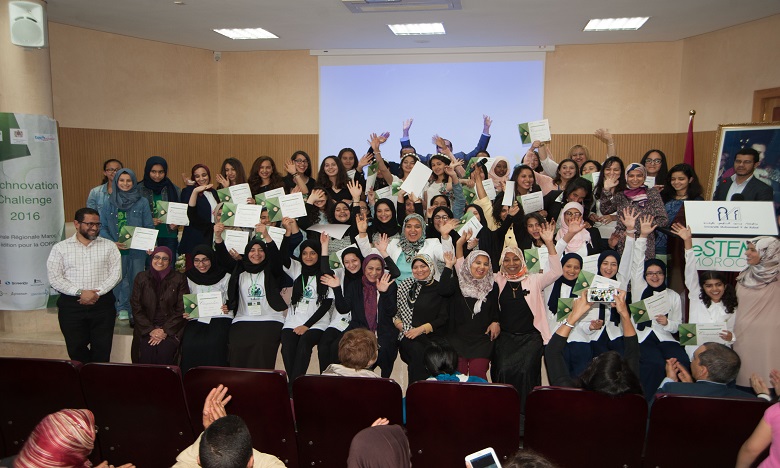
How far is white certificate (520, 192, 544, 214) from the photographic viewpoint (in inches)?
207

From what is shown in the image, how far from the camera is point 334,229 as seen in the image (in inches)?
213

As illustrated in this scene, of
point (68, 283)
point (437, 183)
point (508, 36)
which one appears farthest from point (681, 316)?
point (508, 36)

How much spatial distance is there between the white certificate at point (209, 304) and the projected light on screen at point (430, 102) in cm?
602

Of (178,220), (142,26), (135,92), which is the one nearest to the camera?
(178,220)

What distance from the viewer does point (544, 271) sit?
4559mm

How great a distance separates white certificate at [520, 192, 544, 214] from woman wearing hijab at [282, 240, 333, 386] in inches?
74.3

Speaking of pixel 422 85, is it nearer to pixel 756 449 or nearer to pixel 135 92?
pixel 135 92

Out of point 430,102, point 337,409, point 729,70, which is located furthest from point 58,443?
point 729,70

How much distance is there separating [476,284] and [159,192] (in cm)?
340

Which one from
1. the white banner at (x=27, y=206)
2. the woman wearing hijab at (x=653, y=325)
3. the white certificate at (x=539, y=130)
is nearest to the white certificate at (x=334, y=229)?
the white certificate at (x=539, y=130)

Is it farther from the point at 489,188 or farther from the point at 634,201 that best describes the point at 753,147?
the point at 489,188

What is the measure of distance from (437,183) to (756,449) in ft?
13.7

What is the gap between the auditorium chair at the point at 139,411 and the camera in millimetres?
3180

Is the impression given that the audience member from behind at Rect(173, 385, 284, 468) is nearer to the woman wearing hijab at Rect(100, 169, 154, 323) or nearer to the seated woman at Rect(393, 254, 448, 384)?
the seated woman at Rect(393, 254, 448, 384)
